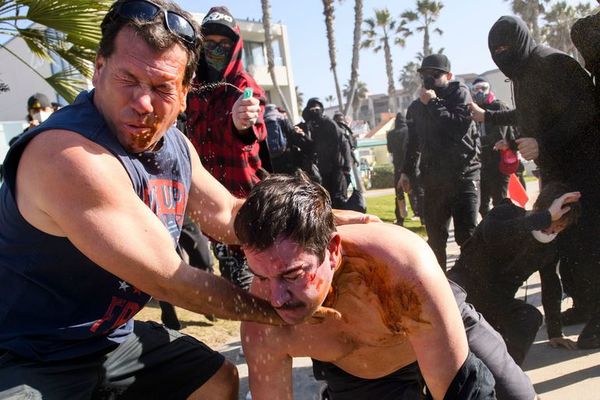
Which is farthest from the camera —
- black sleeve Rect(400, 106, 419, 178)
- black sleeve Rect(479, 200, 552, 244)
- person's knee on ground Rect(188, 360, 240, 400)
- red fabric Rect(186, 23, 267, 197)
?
black sleeve Rect(400, 106, 419, 178)

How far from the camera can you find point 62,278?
72.6 inches

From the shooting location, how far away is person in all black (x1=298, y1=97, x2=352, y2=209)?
6.44m

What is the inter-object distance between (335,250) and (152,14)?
93 centimetres

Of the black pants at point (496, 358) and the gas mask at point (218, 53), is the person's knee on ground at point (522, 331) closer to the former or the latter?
the black pants at point (496, 358)

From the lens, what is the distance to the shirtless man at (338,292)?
1.83 metres

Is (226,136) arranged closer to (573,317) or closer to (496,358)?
(496,358)

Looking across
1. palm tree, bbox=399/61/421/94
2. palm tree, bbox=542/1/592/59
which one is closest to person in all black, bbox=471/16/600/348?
palm tree, bbox=542/1/592/59

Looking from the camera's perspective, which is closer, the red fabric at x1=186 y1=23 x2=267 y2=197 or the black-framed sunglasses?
the black-framed sunglasses

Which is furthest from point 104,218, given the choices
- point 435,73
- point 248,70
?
point 248,70

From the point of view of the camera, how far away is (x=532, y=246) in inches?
135

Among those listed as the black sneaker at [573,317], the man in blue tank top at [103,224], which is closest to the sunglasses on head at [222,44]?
the man in blue tank top at [103,224]

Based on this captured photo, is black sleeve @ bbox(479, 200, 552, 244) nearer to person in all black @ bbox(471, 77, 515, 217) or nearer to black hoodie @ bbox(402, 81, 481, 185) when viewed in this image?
black hoodie @ bbox(402, 81, 481, 185)

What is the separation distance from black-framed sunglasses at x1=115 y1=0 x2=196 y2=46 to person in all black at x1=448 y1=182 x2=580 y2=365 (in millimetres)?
2147

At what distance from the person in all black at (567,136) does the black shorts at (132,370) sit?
240cm
